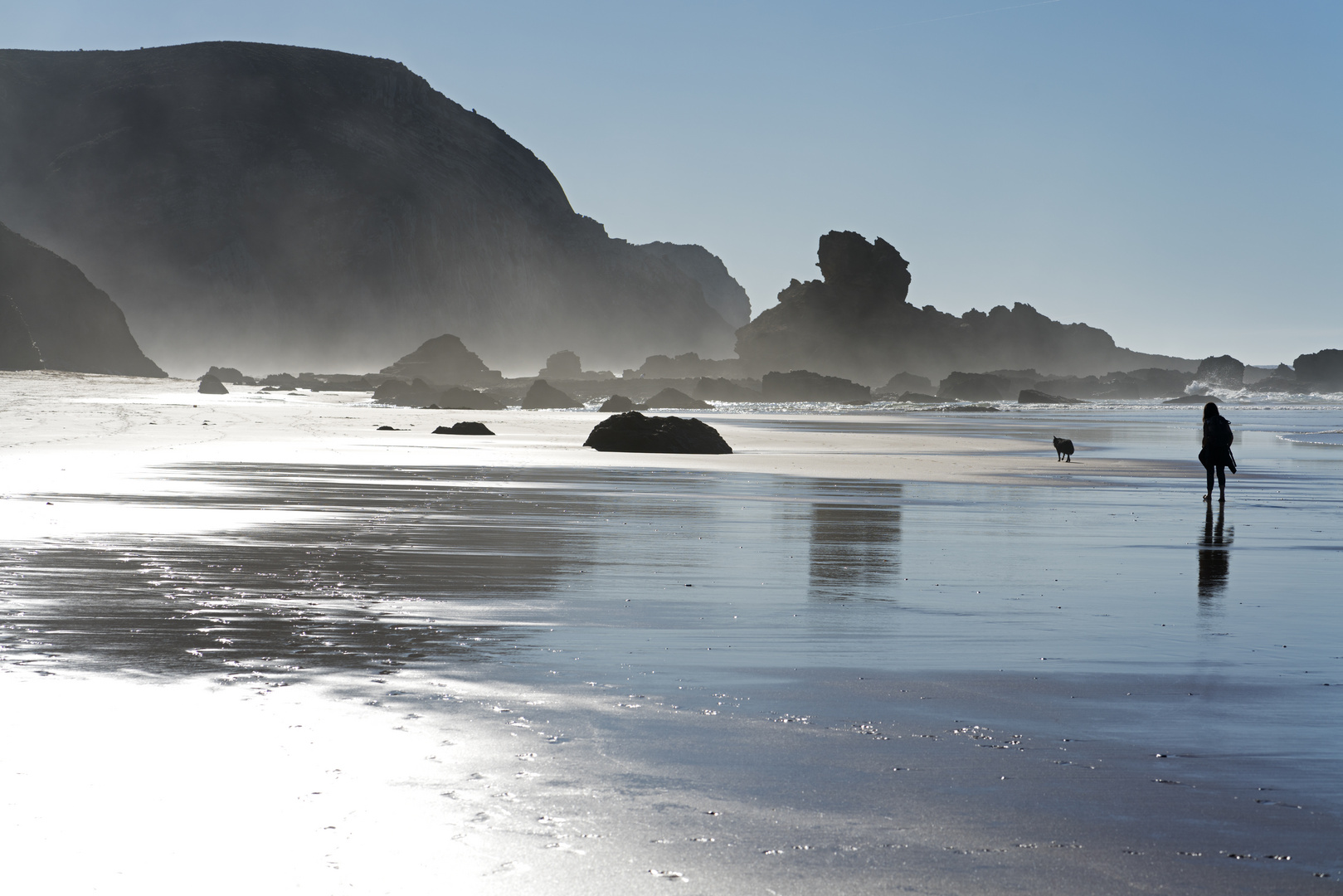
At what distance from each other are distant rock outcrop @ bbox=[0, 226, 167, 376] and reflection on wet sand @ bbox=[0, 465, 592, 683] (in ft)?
323

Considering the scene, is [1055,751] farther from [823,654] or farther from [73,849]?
[73,849]

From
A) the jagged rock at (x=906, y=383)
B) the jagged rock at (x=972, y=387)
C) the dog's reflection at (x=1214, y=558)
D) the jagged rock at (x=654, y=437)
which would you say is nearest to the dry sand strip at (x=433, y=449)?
the jagged rock at (x=654, y=437)

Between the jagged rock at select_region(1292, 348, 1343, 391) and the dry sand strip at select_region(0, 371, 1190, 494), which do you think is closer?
the dry sand strip at select_region(0, 371, 1190, 494)

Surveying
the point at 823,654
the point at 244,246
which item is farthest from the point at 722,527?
the point at 244,246

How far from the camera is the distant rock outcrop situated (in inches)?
4161

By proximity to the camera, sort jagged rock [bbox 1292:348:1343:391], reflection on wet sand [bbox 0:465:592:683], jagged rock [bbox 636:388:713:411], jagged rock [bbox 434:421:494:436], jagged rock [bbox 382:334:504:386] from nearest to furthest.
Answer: reflection on wet sand [bbox 0:465:592:683] → jagged rock [bbox 434:421:494:436] → jagged rock [bbox 636:388:713:411] → jagged rock [bbox 382:334:504:386] → jagged rock [bbox 1292:348:1343:391]

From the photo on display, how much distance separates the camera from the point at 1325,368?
18025 centimetres

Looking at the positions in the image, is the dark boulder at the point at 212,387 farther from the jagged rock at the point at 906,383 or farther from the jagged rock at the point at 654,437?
the jagged rock at the point at 906,383

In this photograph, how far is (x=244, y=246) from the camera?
199750mm

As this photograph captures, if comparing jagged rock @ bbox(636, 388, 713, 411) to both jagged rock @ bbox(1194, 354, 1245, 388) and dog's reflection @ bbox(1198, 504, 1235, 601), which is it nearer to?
dog's reflection @ bbox(1198, 504, 1235, 601)

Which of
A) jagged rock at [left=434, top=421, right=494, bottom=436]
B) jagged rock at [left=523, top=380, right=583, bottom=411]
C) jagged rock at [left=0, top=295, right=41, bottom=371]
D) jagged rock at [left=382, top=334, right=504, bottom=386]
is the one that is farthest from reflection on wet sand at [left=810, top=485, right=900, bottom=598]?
jagged rock at [left=382, top=334, right=504, bottom=386]

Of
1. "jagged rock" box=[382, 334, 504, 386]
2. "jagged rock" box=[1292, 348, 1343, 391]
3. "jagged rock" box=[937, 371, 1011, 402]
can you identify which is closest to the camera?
"jagged rock" box=[382, 334, 504, 386]

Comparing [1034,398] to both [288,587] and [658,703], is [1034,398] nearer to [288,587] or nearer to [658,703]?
[288,587]

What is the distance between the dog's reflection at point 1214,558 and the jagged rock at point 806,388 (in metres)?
117
